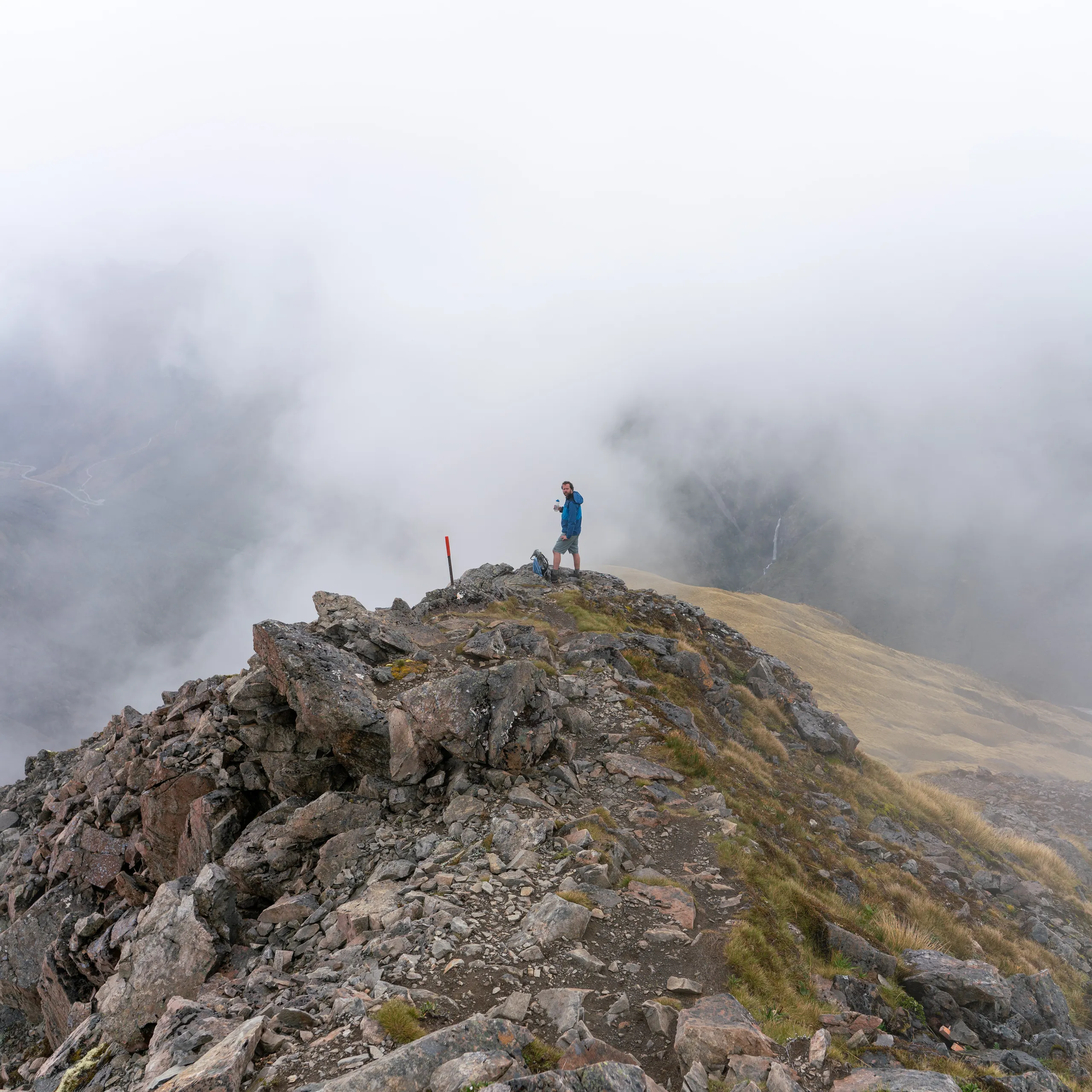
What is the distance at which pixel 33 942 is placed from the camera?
1986 centimetres

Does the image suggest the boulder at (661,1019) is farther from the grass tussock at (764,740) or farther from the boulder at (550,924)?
the grass tussock at (764,740)

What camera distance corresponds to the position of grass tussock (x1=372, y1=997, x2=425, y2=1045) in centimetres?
782

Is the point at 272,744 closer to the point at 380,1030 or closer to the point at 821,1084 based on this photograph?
the point at 380,1030

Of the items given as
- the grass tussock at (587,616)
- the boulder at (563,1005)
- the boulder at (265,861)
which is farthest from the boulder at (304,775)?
the grass tussock at (587,616)

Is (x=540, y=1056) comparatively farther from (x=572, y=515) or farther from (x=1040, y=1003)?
(x=572, y=515)

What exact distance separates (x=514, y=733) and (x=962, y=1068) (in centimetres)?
1020

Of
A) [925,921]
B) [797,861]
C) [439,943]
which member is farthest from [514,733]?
[925,921]

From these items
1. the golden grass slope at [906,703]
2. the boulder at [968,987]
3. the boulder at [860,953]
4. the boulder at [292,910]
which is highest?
the boulder at [292,910]

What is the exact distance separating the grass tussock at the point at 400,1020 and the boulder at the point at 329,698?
832 cm

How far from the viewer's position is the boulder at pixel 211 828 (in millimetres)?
17250

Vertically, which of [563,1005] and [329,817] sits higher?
[329,817]

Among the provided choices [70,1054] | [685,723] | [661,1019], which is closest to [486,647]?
[685,723]

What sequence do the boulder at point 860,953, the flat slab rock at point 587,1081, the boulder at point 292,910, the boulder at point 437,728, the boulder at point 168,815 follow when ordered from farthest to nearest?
the boulder at point 168,815 → the boulder at point 437,728 → the boulder at point 292,910 → the boulder at point 860,953 → the flat slab rock at point 587,1081

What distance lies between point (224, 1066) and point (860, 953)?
11.9 m
